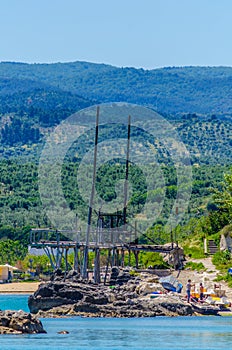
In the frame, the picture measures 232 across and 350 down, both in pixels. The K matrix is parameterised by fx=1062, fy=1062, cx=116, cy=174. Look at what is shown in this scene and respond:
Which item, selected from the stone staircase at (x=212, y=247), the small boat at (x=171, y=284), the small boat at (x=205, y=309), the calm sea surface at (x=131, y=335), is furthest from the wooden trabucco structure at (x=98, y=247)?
the calm sea surface at (x=131, y=335)

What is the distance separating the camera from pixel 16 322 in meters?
38.6

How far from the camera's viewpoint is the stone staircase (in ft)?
232

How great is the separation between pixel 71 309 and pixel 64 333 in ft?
28.7

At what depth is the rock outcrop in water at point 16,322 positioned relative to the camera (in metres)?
38.0

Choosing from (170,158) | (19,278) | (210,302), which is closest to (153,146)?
(170,158)

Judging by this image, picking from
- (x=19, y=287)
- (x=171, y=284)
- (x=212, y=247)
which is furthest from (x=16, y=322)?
(x=19, y=287)

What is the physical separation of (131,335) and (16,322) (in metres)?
5.80

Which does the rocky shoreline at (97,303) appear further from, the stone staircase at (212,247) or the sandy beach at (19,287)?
the sandy beach at (19,287)

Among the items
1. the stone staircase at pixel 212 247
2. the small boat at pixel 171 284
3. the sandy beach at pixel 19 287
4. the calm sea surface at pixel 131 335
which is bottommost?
the sandy beach at pixel 19 287

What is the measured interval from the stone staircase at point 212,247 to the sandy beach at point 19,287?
22.5m

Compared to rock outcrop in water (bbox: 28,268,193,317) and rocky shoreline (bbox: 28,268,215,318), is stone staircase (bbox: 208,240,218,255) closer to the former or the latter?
rocky shoreline (bbox: 28,268,215,318)

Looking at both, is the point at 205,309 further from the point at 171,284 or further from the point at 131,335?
the point at 131,335

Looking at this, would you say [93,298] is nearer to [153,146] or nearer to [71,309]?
[71,309]

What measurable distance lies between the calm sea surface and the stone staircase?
1964 cm
